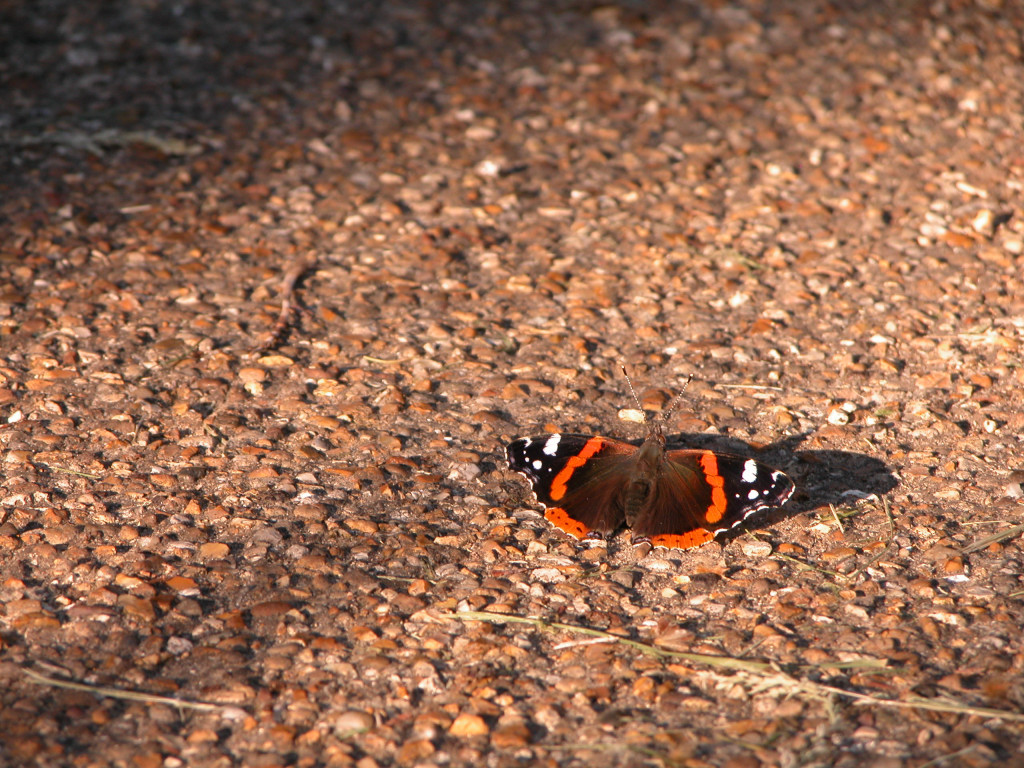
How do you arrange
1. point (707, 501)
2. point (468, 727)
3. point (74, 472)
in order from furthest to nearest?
point (74, 472), point (707, 501), point (468, 727)

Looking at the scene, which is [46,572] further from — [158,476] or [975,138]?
[975,138]

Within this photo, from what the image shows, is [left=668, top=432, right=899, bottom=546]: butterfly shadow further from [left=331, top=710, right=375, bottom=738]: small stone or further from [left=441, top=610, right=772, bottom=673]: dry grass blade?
[left=331, top=710, right=375, bottom=738]: small stone

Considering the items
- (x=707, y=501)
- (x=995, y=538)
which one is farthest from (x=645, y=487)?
(x=995, y=538)

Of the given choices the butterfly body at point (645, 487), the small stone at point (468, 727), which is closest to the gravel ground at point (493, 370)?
the small stone at point (468, 727)

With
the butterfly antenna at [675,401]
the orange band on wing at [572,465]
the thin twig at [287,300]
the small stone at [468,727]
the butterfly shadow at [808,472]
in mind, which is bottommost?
the thin twig at [287,300]

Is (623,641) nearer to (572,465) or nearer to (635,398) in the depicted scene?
(572,465)

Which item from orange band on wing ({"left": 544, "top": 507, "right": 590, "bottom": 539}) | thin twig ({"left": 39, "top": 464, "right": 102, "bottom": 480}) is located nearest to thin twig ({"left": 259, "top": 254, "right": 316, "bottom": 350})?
thin twig ({"left": 39, "top": 464, "right": 102, "bottom": 480})

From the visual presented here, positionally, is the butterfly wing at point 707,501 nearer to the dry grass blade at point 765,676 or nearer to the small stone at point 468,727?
the dry grass blade at point 765,676
